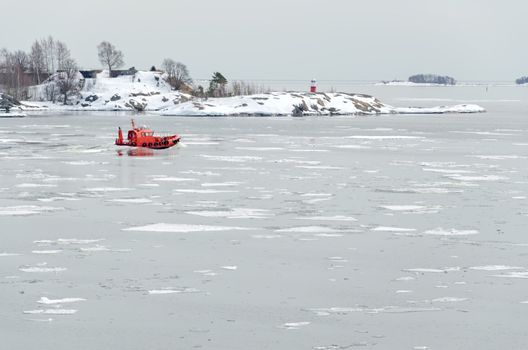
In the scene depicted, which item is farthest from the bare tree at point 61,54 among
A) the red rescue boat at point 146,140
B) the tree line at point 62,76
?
the red rescue boat at point 146,140

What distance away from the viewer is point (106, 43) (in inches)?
5758

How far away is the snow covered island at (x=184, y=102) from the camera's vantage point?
9950 cm

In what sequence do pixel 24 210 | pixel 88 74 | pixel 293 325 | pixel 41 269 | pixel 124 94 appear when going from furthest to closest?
pixel 88 74
pixel 124 94
pixel 24 210
pixel 41 269
pixel 293 325

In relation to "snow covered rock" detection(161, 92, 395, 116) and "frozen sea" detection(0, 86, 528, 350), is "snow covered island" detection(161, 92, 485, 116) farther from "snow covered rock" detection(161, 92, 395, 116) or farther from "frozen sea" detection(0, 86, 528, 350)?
"frozen sea" detection(0, 86, 528, 350)

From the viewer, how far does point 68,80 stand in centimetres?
13112

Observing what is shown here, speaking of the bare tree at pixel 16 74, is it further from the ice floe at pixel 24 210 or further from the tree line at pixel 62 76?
the ice floe at pixel 24 210

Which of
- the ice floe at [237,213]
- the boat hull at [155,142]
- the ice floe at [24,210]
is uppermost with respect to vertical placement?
the boat hull at [155,142]

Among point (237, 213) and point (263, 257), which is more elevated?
point (237, 213)

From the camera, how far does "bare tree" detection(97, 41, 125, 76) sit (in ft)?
478

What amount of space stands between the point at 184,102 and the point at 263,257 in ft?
328

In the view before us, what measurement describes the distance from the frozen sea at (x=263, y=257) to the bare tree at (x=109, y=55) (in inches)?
4653

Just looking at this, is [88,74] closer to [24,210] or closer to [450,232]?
[24,210]

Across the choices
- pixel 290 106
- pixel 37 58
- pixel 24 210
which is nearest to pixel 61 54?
pixel 37 58

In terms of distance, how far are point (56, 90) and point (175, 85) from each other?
762 inches
